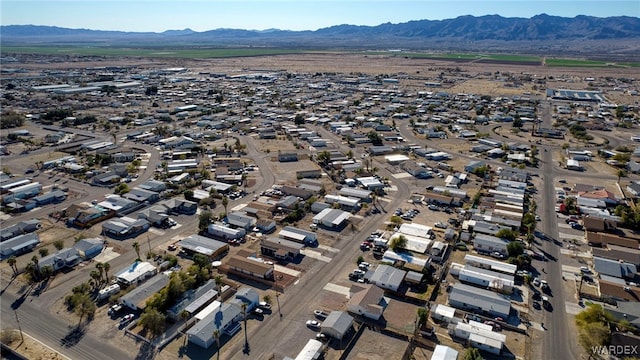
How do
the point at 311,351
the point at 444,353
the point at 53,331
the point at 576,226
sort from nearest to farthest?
1. the point at 444,353
2. the point at 311,351
3. the point at 53,331
4. the point at 576,226

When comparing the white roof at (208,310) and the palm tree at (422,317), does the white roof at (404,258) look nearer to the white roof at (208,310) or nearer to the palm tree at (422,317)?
the palm tree at (422,317)

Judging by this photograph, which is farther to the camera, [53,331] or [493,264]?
[493,264]

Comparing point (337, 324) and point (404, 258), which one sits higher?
point (337, 324)

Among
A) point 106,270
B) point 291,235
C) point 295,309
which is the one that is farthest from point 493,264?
point 106,270

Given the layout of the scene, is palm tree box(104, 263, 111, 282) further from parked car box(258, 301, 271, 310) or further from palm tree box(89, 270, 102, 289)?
parked car box(258, 301, 271, 310)

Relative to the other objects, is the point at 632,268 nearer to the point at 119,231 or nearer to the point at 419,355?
the point at 419,355

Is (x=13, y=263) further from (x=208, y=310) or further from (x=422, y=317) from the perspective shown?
(x=422, y=317)

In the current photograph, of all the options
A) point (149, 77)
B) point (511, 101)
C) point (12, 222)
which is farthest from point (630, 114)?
point (149, 77)
